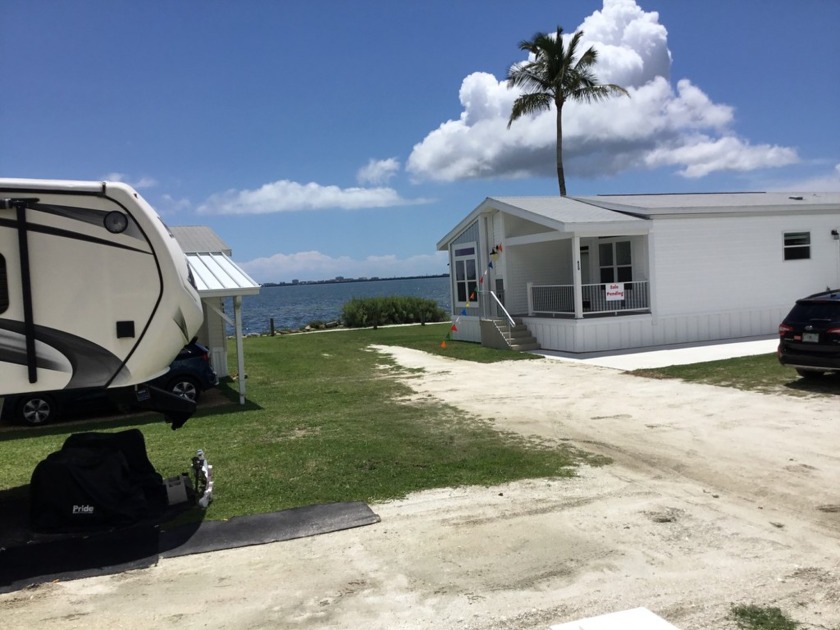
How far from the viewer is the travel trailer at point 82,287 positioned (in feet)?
16.9

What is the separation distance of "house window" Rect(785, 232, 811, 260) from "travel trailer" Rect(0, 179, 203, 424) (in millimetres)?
19821

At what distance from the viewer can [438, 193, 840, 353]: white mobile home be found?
58.9 ft

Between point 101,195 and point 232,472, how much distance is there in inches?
129

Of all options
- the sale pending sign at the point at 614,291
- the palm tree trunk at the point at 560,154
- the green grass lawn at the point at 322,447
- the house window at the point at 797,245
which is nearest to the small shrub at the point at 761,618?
the green grass lawn at the point at 322,447

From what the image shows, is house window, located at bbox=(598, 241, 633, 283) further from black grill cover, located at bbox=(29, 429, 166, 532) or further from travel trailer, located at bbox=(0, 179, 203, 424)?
black grill cover, located at bbox=(29, 429, 166, 532)

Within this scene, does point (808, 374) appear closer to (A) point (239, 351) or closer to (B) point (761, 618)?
(B) point (761, 618)

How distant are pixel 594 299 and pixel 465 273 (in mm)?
5955

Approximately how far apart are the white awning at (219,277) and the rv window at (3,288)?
5.60 metres

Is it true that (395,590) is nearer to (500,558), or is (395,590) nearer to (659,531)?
(500,558)

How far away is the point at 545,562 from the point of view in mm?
4605

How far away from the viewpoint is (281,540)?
521cm

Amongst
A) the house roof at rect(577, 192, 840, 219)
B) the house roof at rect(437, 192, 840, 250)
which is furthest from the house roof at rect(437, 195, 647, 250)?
the house roof at rect(577, 192, 840, 219)

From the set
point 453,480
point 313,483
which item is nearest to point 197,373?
point 313,483

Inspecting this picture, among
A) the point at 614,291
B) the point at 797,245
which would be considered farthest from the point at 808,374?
the point at 797,245
